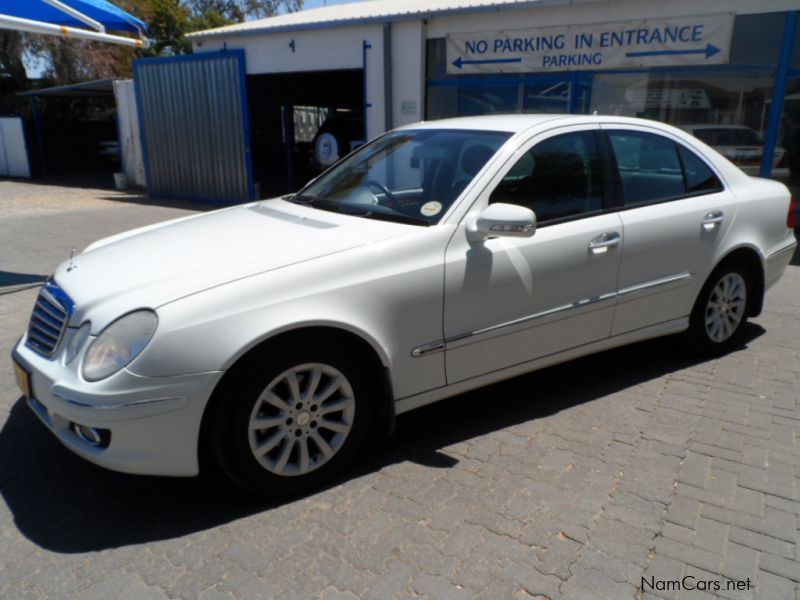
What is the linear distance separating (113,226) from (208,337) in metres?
9.64

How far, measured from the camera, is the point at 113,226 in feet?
36.7

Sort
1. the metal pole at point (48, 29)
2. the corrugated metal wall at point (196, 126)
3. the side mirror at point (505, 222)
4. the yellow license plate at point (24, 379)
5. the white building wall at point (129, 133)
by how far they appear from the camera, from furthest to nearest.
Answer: the white building wall at point (129, 133) < the corrugated metal wall at point (196, 126) < the metal pole at point (48, 29) < the side mirror at point (505, 222) < the yellow license plate at point (24, 379)

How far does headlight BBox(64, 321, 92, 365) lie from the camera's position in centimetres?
270

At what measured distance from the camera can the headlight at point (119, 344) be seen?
2.56 m

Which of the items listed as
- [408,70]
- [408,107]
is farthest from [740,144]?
[408,70]

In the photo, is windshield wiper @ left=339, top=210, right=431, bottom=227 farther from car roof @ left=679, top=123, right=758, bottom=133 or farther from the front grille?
car roof @ left=679, top=123, right=758, bottom=133

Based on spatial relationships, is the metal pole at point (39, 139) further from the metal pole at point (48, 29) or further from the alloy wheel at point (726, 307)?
the alloy wheel at point (726, 307)

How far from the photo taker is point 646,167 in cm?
419

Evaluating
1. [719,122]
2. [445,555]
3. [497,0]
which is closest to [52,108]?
[497,0]

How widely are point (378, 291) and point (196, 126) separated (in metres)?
12.5

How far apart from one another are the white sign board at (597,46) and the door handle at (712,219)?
553 cm

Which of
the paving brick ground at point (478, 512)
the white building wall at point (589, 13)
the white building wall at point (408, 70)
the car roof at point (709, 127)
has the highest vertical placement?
the white building wall at point (589, 13)

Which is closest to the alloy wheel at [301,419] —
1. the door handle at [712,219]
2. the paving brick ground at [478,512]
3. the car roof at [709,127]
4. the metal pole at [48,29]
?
the paving brick ground at [478,512]

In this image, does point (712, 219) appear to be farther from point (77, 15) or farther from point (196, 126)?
point (196, 126)
